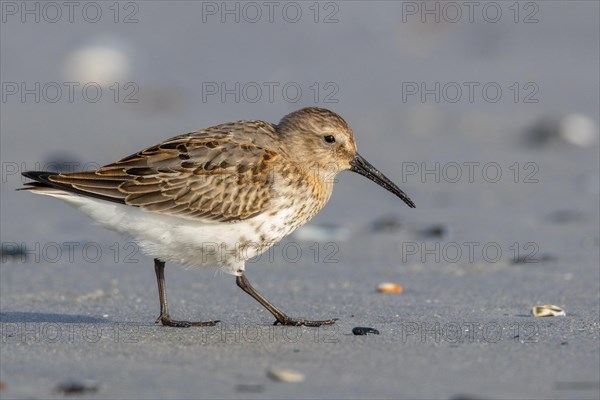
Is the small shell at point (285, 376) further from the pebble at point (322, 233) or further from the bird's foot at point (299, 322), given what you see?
the pebble at point (322, 233)

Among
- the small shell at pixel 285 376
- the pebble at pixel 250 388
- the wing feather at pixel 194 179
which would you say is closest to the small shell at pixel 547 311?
the wing feather at pixel 194 179

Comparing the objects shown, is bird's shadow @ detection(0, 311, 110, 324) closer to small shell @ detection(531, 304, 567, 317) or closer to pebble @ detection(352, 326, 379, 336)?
pebble @ detection(352, 326, 379, 336)

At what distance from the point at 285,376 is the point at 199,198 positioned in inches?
71.2

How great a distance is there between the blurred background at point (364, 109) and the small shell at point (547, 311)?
0.22 m

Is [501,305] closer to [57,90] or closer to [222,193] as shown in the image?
[222,193]

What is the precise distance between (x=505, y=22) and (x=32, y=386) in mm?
11501

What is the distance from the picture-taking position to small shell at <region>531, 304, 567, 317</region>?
673cm

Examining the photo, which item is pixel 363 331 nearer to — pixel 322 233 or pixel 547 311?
pixel 547 311

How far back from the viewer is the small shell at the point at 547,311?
6.73 metres

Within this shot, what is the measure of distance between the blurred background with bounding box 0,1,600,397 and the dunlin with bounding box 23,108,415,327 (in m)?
0.69

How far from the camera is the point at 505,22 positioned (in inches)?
591

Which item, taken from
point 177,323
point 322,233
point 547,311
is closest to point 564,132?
point 322,233

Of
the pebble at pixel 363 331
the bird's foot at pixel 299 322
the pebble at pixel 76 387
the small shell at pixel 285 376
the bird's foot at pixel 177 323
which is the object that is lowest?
the pebble at pixel 76 387

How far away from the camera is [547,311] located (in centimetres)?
678
